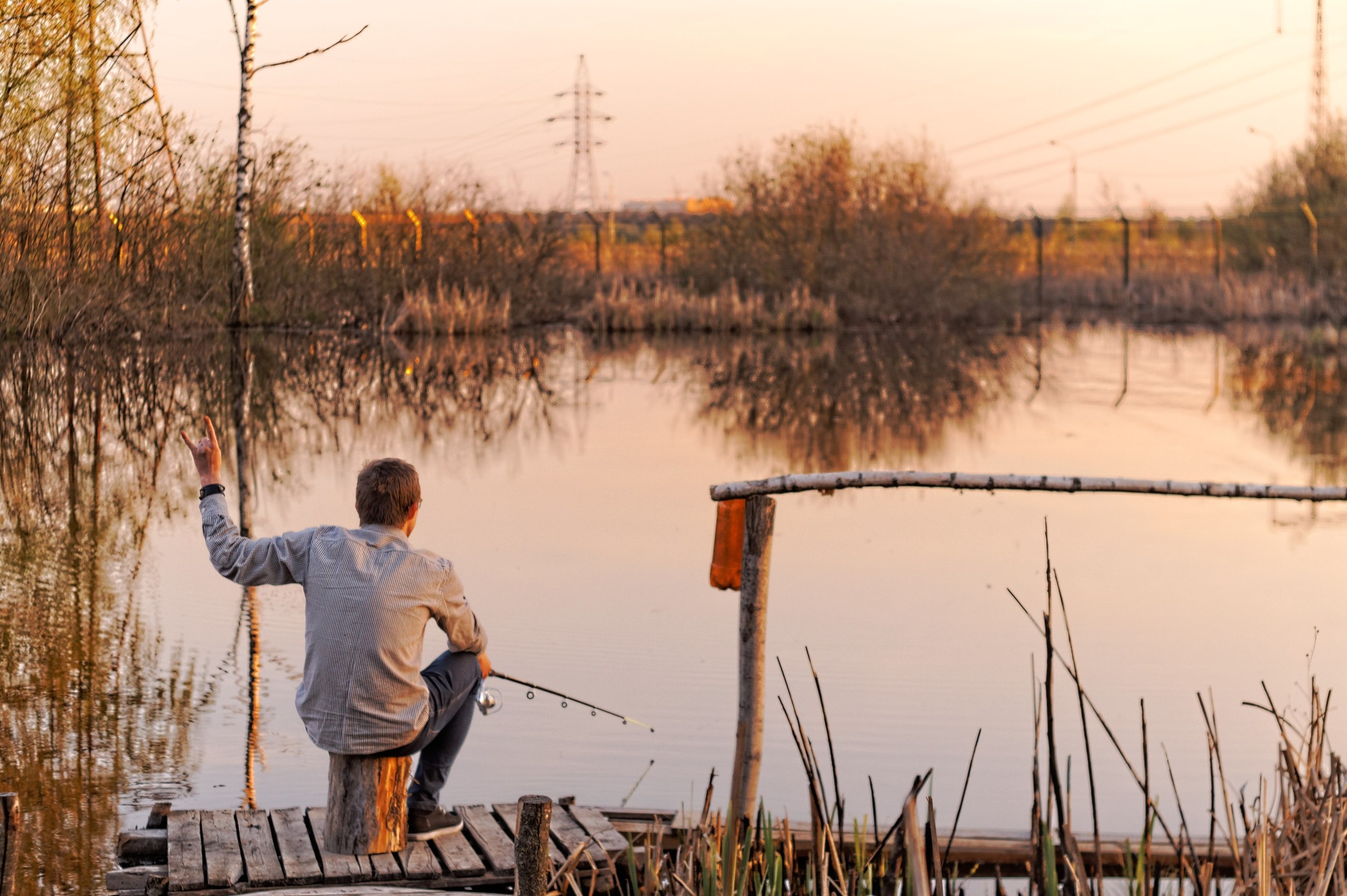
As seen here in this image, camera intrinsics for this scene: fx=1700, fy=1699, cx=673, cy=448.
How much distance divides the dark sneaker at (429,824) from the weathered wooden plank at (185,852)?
1.90 feet

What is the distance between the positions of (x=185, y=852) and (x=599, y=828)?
1.14m

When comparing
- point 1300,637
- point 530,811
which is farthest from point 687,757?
point 1300,637

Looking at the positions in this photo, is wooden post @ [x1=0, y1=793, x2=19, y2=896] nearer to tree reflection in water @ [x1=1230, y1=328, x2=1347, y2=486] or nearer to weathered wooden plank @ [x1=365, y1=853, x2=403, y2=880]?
weathered wooden plank @ [x1=365, y1=853, x2=403, y2=880]

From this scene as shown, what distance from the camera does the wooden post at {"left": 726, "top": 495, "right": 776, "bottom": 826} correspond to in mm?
4980

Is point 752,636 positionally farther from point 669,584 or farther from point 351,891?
point 669,584

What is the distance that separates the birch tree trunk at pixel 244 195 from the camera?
28.0 metres

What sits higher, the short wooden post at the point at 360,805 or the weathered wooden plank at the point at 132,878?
the short wooden post at the point at 360,805

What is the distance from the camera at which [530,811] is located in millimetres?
3104

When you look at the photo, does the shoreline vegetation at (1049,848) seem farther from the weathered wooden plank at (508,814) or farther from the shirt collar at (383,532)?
the shirt collar at (383,532)

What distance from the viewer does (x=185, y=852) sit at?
181 inches

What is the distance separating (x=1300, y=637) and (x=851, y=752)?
3143mm

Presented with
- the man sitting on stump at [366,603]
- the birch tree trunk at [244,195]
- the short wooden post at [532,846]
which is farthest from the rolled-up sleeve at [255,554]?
the birch tree trunk at [244,195]

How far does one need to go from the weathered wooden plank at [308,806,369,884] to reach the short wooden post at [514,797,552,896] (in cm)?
134

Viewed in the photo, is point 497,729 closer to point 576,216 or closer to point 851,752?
point 851,752
